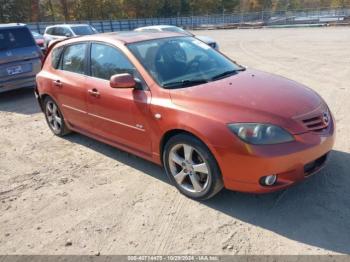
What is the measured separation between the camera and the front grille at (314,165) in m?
3.49

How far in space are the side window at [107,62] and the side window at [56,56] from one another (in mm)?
1073

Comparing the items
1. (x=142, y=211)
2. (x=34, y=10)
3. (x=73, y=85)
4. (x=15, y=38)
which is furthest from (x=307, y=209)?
(x=34, y=10)

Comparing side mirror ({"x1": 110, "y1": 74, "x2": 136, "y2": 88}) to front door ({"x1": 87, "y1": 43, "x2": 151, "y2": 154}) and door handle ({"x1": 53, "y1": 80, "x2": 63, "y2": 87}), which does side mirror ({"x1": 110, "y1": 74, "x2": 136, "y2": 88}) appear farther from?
door handle ({"x1": 53, "y1": 80, "x2": 63, "y2": 87})

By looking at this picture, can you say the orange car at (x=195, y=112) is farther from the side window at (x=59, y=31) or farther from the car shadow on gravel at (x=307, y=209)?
the side window at (x=59, y=31)

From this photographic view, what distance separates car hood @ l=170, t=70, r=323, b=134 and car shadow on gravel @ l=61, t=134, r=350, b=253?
2.68ft

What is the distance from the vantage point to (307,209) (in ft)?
11.7

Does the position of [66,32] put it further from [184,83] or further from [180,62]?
[184,83]

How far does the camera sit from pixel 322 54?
1362cm

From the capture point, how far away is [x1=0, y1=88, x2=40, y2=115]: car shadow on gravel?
8188mm

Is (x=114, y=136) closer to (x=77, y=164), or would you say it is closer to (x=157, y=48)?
(x=77, y=164)

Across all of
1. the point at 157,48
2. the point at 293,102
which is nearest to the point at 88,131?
the point at 157,48

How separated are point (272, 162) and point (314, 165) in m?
0.62

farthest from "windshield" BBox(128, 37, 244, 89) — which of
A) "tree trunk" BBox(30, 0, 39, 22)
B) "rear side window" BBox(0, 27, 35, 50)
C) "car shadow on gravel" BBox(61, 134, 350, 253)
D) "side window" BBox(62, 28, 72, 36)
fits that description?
"tree trunk" BBox(30, 0, 39, 22)

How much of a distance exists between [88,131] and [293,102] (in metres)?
2.96
